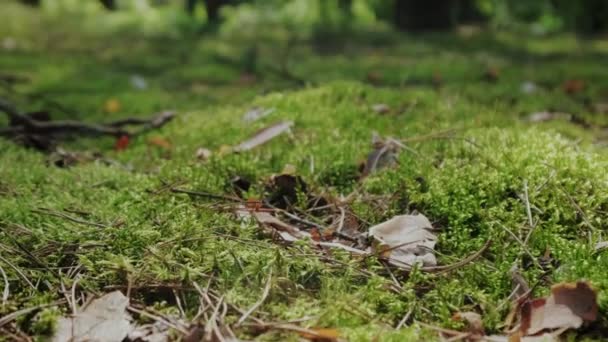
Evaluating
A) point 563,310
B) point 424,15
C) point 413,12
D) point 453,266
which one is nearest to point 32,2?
point 413,12

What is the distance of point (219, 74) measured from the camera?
591cm

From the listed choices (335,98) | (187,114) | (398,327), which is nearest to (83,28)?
(187,114)

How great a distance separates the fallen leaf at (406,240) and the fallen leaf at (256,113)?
149cm

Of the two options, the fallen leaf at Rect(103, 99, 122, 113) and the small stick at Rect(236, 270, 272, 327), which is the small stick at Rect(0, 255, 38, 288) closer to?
the small stick at Rect(236, 270, 272, 327)

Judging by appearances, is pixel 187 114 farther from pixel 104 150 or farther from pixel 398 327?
pixel 398 327

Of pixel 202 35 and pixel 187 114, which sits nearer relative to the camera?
pixel 187 114

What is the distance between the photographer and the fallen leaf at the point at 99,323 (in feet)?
5.19

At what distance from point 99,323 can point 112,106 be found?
126 inches

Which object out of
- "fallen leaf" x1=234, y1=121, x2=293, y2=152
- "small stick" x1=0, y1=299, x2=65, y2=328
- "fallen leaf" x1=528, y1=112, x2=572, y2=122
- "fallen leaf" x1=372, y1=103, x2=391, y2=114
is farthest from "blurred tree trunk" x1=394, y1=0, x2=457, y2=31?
"small stick" x1=0, y1=299, x2=65, y2=328

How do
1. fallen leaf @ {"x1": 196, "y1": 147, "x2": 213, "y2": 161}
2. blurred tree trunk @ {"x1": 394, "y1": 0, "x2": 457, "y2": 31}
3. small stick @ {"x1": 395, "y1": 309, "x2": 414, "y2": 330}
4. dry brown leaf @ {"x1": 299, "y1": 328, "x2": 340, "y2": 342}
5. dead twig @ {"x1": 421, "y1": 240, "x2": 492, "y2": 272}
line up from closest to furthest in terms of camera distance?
1. dry brown leaf @ {"x1": 299, "y1": 328, "x2": 340, "y2": 342}
2. small stick @ {"x1": 395, "y1": 309, "x2": 414, "y2": 330}
3. dead twig @ {"x1": 421, "y1": 240, "x2": 492, "y2": 272}
4. fallen leaf @ {"x1": 196, "y1": 147, "x2": 213, "y2": 161}
5. blurred tree trunk @ {"x1": 394, "y1": 0, "x2": 457, "y2": 31}

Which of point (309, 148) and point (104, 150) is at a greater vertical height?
point (309, 148)

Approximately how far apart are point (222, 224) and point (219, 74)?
4.01m

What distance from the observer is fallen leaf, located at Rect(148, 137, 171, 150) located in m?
3.43

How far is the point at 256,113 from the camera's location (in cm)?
354
